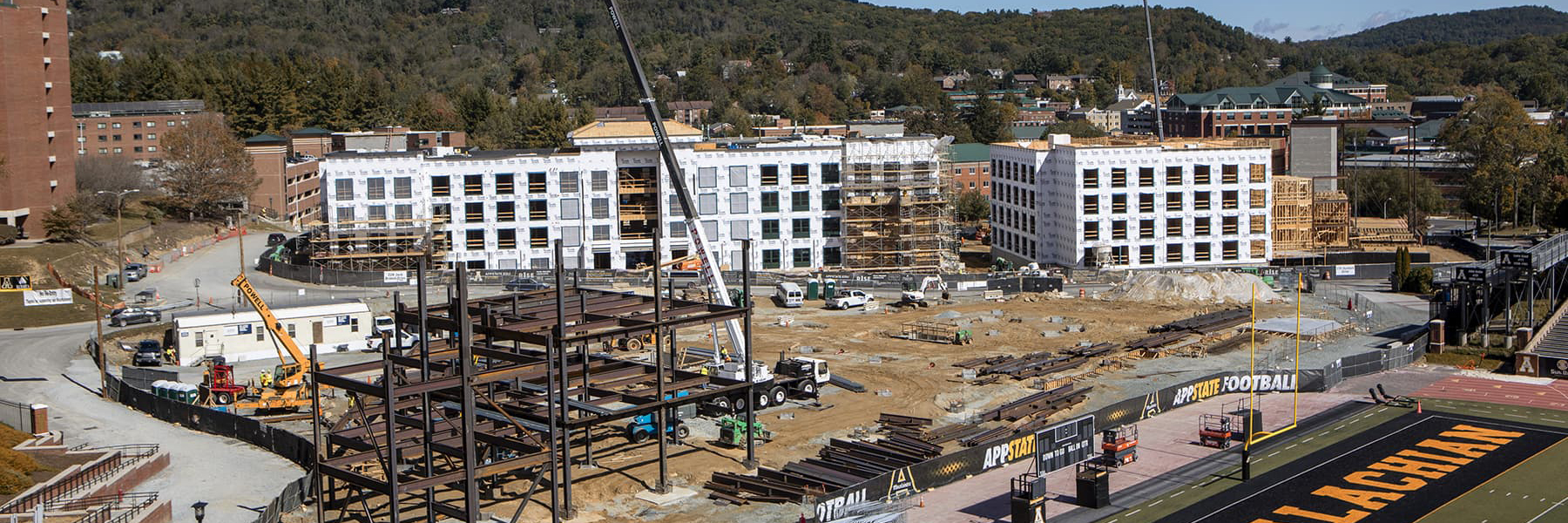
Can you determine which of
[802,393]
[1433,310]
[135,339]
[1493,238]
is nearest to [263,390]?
[135,339]

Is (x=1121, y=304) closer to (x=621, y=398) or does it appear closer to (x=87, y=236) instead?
(x=621, y=398)

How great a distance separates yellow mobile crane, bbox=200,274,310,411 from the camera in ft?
205

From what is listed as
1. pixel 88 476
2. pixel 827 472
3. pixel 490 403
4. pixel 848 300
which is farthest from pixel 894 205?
pixel 88 476

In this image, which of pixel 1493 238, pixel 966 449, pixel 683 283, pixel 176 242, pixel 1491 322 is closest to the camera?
pixel 966 449

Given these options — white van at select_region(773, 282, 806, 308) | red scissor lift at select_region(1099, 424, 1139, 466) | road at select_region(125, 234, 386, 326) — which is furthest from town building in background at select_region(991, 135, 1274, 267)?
red scissor lift at select_region(1099, 424, 1139, 466)

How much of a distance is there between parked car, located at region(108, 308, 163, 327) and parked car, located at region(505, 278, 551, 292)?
21.5 metres

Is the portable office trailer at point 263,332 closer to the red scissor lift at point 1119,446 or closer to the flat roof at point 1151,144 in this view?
the red scissor lift at point 1119,446

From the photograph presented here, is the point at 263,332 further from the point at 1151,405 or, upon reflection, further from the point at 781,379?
the point at 1151,405

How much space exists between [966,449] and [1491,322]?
4018 centimetres

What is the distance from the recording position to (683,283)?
99312 mm

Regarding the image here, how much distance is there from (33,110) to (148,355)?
45892 millimetres

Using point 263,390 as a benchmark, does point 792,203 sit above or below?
above

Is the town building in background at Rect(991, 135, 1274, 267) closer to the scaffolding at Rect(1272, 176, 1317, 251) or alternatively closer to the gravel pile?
the scaffolding at Rect(1272, 176, 1317, 251)

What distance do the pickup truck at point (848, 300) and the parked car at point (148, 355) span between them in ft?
127
